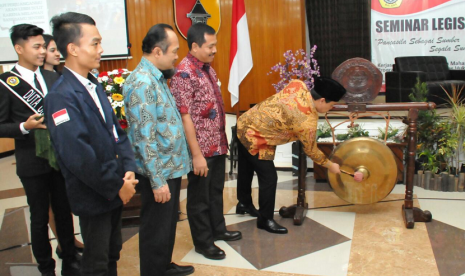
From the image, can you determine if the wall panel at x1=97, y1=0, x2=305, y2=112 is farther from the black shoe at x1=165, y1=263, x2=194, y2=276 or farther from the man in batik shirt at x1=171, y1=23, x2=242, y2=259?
the black shoe at x1=165, y1=263, x2=194, y2=276

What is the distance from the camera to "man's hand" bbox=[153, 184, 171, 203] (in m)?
1.73

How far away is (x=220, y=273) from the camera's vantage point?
2184 mm

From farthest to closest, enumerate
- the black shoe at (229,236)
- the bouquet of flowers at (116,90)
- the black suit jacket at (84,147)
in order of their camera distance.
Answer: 1. the bouquet of flowers at (116,90)
2. the black shoe at (229,236)
3. the black suit jacket at (84,147)

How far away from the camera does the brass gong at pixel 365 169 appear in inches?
109

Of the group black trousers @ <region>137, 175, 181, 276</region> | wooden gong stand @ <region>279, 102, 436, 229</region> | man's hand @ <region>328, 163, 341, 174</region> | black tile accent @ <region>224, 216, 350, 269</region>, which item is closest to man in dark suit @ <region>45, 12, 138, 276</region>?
black trousers @ <region>137, 175, 181, 276</region>

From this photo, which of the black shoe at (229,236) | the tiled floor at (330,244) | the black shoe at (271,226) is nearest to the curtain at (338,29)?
the tiled floor at (330,244)

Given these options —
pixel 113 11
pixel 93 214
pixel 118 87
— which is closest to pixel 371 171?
pixel 118 87

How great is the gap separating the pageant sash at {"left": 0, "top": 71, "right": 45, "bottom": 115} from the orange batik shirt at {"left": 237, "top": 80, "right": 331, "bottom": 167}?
3.86 ft

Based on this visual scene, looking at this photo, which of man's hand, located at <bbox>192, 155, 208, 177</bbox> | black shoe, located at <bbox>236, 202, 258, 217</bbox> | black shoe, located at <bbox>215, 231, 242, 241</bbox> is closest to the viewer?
man's hand, located at <bbox>192, 155, 208, 177</bbox>

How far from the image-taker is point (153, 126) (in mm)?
1718

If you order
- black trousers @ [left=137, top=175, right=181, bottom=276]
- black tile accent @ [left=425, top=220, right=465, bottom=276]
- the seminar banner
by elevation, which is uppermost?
the seminar banner

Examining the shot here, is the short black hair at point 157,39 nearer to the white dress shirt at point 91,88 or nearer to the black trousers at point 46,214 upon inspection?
the white dress shirt at point 91,88

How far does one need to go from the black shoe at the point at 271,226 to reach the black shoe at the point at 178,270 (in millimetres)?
687

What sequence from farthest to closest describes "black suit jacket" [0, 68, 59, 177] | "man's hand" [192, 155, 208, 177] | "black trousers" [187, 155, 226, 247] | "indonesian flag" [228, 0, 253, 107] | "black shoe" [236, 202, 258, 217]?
"indonesian flag" [228, 0, 253, 107]
"black shoe" [236, 202, 258, 217]
"black trousers" [187, 155, 226, 247]
"man's hand" [192, 155, 208, 177]
"black suit jacket" [0, 68, 59, 177]
